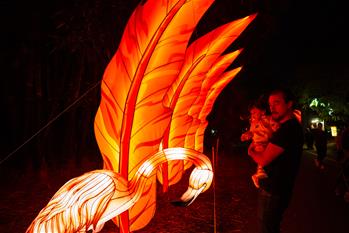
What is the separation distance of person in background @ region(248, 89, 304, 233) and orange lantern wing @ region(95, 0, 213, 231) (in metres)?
1.29

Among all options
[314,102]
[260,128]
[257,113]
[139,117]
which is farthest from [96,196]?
[314,102]

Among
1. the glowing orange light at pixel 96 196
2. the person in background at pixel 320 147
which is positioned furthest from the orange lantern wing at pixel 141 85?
the person in background at pixel 320 147

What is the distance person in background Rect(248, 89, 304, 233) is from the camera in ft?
12.5

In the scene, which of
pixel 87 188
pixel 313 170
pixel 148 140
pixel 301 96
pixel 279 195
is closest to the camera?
pixel 87 188

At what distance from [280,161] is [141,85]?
5.78 feet

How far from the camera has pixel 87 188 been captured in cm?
312

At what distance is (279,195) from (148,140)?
5.34ft

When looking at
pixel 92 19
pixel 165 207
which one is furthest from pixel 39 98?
pixel 165 207

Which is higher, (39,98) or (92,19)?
(92,19)

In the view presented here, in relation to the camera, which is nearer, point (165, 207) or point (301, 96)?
point (165, 207)

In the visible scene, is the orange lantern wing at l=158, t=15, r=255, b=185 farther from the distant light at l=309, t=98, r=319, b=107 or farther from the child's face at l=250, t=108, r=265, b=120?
the distant light at l=309, t=98, r=319, b=107

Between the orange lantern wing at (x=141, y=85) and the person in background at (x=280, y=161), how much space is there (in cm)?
129

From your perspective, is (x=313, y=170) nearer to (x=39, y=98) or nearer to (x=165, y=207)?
(x=165, y=207)

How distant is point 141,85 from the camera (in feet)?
13.6
